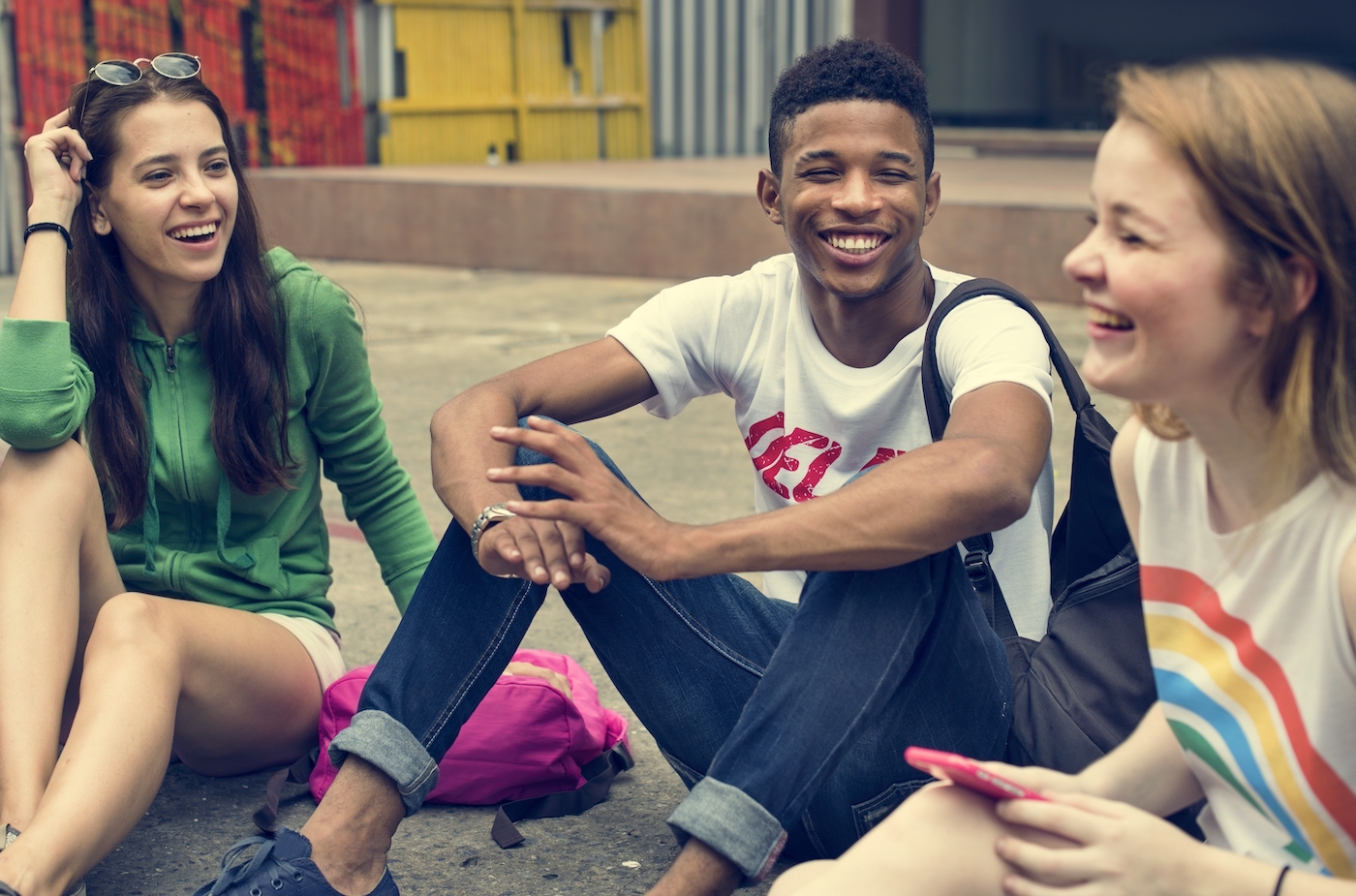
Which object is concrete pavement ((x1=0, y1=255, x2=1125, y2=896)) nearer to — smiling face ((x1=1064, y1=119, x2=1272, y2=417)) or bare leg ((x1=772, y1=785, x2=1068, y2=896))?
bare leg ((x1=772, y1=785, x2=1068, y2=896))

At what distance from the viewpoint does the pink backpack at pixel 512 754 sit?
2.55 m

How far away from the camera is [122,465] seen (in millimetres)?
2555

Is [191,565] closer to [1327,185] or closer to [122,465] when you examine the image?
[122,465]

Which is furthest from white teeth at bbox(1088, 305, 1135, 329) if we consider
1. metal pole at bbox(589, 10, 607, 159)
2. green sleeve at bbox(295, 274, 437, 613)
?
metal pole at bbox(589, 10, 607, 159)

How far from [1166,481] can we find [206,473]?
1.69m

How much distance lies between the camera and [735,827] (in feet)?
6.06

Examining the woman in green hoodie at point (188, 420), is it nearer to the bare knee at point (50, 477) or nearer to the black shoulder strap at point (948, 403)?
the bare knee at point (50, 477)

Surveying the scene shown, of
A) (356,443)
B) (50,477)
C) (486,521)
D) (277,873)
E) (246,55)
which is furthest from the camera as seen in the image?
(246,55)

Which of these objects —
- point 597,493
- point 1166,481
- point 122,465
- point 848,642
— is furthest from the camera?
point 122,465

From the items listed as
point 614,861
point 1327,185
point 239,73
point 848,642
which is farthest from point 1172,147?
point 239,73

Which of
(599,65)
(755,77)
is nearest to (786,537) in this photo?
(599,65)

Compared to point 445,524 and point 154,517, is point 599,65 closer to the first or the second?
point 445,524

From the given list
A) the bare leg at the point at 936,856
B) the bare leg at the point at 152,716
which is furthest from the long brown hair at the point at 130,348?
the bare leg at the point at 936,856

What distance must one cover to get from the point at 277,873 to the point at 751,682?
706 mm
